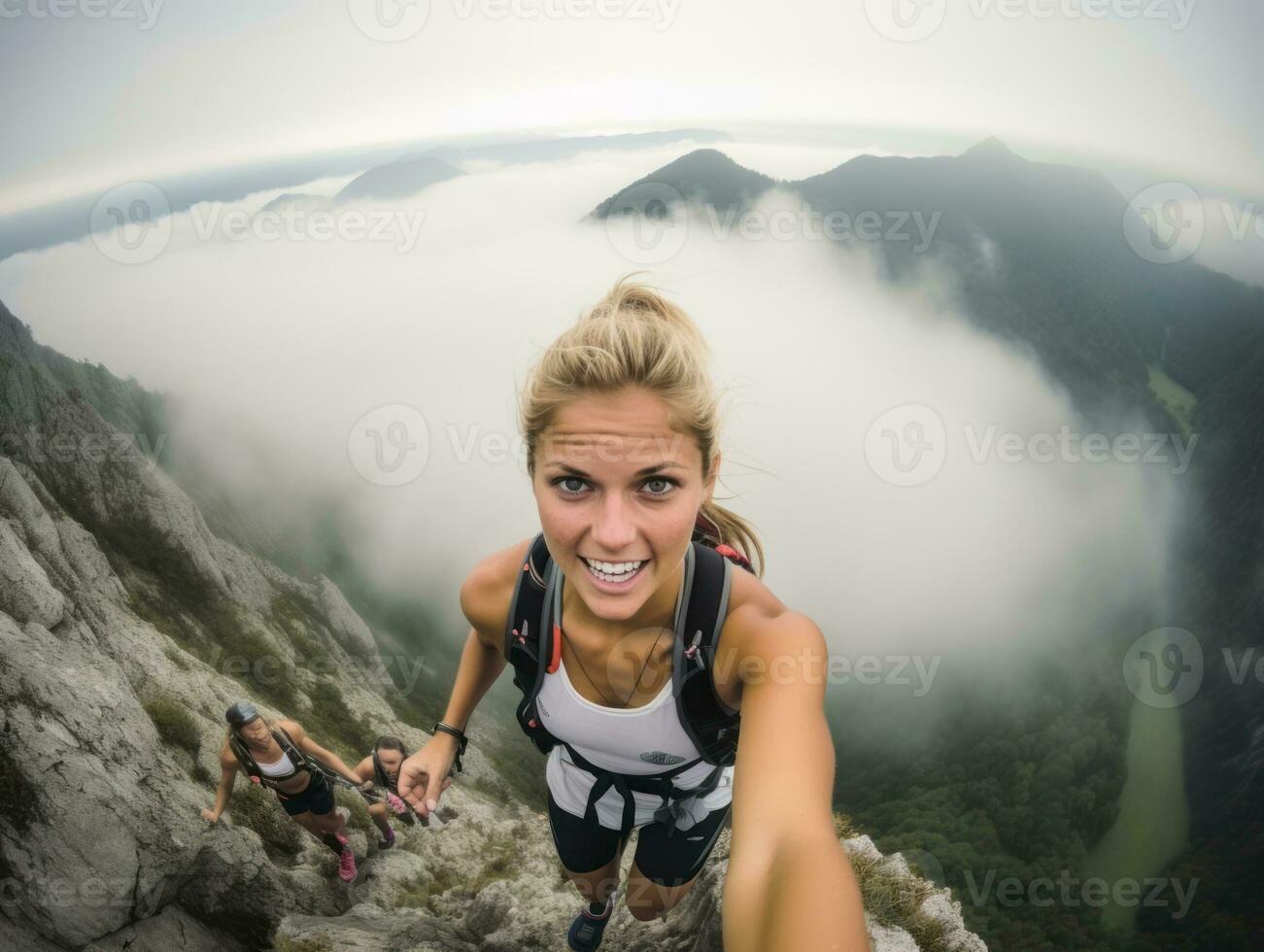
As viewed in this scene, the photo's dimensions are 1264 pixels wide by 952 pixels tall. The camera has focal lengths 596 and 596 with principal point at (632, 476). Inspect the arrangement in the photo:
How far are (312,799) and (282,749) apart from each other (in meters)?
1.01

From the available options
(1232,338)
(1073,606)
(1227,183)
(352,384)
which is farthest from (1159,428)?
(352,384)

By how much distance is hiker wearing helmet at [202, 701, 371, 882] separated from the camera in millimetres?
6859

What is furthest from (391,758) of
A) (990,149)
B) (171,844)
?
(990,149)

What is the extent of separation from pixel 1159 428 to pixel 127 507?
176 meters

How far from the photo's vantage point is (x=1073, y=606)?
474 ft

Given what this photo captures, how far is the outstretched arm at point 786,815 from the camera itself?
1886 mm

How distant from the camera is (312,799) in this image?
7.64m

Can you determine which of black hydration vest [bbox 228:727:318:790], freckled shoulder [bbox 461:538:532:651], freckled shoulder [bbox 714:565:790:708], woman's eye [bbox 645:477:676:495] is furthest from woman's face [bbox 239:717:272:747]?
woman's eye [bbox 645:477:676:495]

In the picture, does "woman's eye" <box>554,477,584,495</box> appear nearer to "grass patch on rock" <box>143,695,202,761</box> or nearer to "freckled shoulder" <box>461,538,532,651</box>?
"freckled shoulder" <box>461,538,532,651</box>

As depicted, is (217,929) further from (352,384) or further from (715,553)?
(352,384)

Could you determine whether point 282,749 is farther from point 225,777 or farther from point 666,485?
point 666,485

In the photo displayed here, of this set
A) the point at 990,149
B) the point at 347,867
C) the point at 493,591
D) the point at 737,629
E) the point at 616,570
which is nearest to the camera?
the point at 616,570

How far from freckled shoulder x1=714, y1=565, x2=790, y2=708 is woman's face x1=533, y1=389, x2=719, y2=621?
49 centimetres

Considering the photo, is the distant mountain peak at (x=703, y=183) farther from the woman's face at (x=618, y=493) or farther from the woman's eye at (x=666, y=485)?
the woman's eye at (x=666, y=485)
